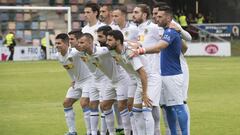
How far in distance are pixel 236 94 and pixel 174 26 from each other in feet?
33.3

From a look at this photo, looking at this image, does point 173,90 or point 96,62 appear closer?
point 173,90

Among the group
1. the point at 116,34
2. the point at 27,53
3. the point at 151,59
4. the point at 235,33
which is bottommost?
the point at 27,53

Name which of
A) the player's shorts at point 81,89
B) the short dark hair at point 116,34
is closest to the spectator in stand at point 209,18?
the player's shorts at point 81,89

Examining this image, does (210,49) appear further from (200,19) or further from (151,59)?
(151,59)

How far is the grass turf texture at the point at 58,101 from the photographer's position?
1482cm

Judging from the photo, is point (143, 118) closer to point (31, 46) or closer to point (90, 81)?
point (90, 81)

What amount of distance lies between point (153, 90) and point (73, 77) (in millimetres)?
2805

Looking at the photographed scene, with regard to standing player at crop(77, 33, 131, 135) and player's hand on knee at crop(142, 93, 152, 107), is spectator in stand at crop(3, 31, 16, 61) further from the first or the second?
player's hand on knee at crop(142, 93, 152, 107)

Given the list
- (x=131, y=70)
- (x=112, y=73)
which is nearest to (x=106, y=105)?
(x=112, y=73)

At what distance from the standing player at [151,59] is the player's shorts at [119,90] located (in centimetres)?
60

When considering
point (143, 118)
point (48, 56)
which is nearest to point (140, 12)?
point (143, 118)

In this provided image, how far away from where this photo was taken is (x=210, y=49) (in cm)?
4450

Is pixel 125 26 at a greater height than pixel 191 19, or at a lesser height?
greater

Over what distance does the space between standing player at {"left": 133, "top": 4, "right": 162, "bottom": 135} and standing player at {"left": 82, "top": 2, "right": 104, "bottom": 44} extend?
145cm
